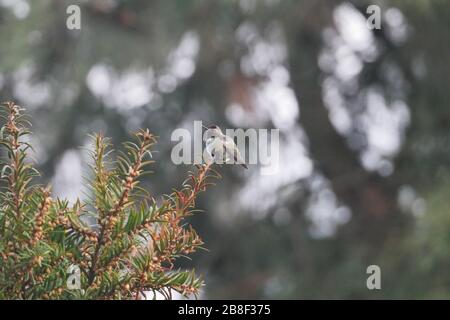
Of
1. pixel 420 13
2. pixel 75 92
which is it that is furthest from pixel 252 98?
pixel 420 13

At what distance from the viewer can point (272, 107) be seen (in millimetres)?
8516

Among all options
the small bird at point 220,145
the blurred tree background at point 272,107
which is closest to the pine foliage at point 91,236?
the small bird at point 220,145

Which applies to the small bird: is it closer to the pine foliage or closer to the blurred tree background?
the pine foliage

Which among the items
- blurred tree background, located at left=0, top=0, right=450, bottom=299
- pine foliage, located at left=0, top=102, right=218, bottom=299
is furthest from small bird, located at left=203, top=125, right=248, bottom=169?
blurred tree background, located at left=0, top=0, right=450, bottom=299

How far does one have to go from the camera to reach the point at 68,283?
1282 millimetres

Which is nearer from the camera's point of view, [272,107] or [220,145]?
[220,145]

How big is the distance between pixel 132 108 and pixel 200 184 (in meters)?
7.34

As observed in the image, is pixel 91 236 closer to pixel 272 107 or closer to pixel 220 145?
pixel 220 145

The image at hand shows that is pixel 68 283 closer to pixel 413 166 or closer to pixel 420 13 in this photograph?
pixel 420 13

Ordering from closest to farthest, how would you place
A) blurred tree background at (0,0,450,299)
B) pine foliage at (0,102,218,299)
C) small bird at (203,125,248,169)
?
pine foliage at (0,102,218,299) → small bird at (203,125,248,169) → blurred tree background at (0,0,450,299)

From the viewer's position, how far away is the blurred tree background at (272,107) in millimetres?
7320

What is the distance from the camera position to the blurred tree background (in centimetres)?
732

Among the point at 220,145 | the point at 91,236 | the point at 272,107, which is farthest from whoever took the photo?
the point at 272,107

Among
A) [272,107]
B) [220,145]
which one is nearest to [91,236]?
[220,145]
